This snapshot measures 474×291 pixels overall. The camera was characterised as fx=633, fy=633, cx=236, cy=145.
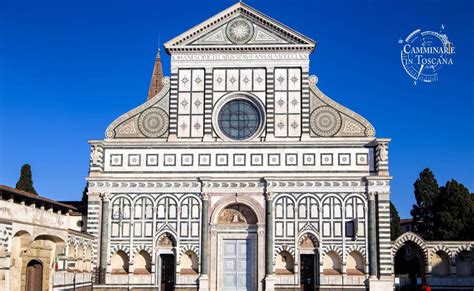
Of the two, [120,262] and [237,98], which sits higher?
[237,98]

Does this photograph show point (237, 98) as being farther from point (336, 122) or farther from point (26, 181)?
point (26, 181)

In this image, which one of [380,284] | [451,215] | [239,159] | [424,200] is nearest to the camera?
[380,284]

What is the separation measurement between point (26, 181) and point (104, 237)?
15.0 meters

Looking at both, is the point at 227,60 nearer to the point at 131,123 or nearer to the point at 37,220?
the point at 131,123

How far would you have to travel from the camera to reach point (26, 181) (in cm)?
4469

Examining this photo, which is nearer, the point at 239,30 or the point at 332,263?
the point at 332,263

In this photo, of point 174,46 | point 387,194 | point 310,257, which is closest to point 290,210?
point 310,257

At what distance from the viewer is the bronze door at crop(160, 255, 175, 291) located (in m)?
32.6

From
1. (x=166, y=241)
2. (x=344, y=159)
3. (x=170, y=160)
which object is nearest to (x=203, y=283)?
(x=166, y=241)

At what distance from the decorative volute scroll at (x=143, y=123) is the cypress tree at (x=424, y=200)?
26.0m

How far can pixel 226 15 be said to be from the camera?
34344 mm

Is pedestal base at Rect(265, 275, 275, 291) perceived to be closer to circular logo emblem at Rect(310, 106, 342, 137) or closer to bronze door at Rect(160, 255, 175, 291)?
Result: bronze door at Rect(160, 255, 175, 291)

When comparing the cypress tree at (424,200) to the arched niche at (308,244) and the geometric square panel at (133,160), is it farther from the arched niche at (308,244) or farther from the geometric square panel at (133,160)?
the geometric square panel at (133,160)

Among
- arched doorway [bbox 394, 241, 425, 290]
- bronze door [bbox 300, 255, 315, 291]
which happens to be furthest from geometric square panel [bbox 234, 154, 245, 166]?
arched doorway [bbox 394, 241, 425, 290]
